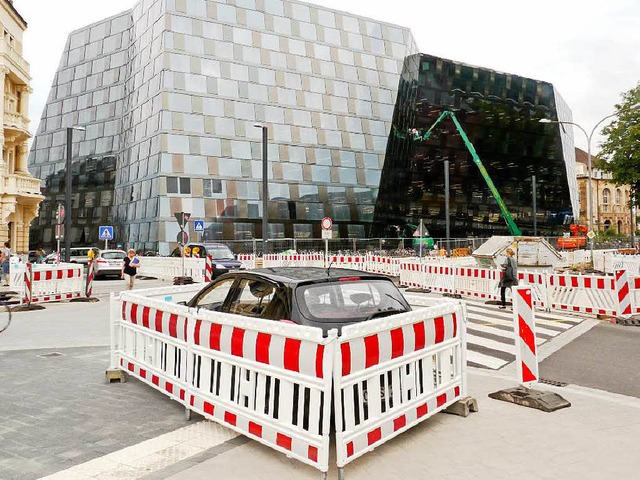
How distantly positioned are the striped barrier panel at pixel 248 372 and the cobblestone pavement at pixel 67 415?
0.34m

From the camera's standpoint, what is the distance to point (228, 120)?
4197 centimetres

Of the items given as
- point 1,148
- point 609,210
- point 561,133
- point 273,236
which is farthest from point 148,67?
point 609,210

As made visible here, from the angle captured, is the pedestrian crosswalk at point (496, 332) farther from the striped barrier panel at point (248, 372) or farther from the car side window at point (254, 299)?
the striped barrier panel at point (248, 372)

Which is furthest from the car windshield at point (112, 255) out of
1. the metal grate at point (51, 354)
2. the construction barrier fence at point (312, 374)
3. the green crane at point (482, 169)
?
the green crane at point (482, 169)

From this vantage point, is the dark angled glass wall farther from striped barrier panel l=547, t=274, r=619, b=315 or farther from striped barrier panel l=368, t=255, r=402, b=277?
striped barrier panel l=547, t=274, r=619, b=315

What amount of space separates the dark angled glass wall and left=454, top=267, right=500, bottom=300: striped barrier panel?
29442mm

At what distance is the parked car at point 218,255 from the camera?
79.9 feet

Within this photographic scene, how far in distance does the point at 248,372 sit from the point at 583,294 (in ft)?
38.6

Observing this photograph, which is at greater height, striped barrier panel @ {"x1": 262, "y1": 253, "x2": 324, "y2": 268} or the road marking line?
striped barrier panel @ {"x1": 262, "y1": 253, "x2": 324, "y2": 268}

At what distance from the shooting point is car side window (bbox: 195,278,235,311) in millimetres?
6047

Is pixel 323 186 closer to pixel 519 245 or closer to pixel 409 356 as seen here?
pixel 519 245

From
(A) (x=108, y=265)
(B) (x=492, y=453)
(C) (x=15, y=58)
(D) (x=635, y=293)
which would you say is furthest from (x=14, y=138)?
(B) (x=492, y=453)

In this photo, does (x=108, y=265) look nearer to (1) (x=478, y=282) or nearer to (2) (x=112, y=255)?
(2) (x=112, y=255)

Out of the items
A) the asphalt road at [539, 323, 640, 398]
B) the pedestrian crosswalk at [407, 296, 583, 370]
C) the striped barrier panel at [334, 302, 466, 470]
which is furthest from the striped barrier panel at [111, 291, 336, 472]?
the asphalt road at [539, 323, 640, 398]
